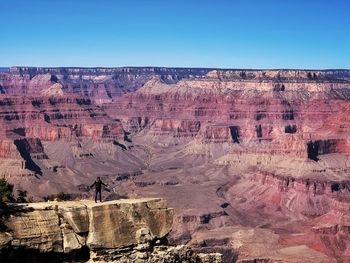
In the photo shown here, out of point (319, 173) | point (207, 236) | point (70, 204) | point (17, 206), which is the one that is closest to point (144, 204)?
point (70, 204)

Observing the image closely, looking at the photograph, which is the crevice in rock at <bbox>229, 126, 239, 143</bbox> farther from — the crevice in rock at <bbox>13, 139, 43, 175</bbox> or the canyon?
the crevice in rock at <bbox>13, 139, 43, 175</bbox>

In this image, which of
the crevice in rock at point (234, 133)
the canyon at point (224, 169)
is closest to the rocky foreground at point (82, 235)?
the canyon at point (224, 169)

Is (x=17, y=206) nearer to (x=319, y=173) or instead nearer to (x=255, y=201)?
(x=255, y=201)

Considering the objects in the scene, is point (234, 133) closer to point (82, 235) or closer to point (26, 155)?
point (26, 155)

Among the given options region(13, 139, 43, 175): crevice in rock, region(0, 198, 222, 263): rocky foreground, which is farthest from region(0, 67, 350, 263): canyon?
region(0, 198, 222, 263): rocky foreground

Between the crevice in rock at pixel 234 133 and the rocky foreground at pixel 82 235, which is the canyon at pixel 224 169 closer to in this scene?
the crevice in rock at pixel 234 133

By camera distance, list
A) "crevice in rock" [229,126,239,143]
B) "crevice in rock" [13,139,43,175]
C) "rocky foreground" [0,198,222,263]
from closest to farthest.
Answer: "rocky foreground" [0,198,222,263]
"crevice in rock" [13,139,43,175]
"crevice in rock" [229,126,239,143]
